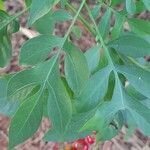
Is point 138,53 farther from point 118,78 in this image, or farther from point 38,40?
point 38,40

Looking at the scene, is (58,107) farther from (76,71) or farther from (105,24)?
(105,24)

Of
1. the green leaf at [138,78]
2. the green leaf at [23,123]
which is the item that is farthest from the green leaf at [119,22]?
the green leaf at [23,123]

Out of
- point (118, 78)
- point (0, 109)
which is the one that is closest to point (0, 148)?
point (0, 109)

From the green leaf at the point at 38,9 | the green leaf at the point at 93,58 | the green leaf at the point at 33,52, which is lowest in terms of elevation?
the green leaf at the point at 93,58

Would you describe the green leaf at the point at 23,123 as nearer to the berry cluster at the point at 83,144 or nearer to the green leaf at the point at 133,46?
the green leaf at the point at 133,46

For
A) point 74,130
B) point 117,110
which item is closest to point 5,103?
point 74,130

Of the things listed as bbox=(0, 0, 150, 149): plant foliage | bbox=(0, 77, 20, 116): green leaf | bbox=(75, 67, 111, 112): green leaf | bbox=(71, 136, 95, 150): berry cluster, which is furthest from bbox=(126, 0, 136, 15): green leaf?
bbox=(71, 136, 95, 150): berry cluster

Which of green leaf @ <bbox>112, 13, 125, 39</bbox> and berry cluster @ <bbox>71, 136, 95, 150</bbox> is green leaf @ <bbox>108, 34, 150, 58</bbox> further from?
berry cluster @ <bbox>71, 136, 95, 150</bbox>
